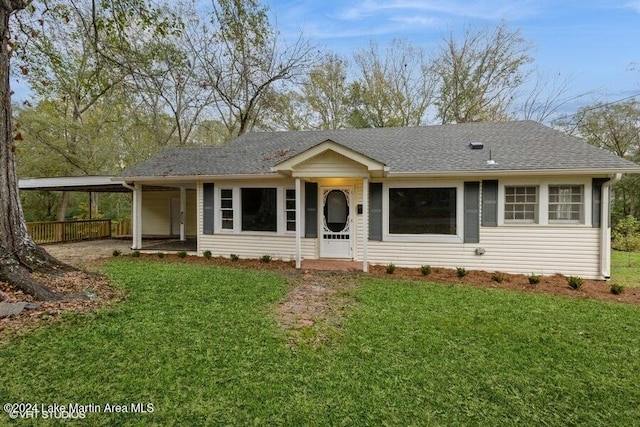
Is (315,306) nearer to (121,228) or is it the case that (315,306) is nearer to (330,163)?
(330,163)

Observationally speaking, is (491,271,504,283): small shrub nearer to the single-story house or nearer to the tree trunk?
the single-story house

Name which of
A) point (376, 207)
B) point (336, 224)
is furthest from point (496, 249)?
point (336, 224)

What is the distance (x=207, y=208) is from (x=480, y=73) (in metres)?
17.3

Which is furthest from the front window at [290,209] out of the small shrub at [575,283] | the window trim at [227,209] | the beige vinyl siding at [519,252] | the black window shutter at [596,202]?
the black window shutter at [596,202]

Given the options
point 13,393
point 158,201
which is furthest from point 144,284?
point 158,201

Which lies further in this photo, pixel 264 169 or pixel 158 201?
pixel 158 201

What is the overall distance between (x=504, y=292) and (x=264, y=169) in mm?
6329

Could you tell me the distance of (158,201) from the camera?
14164 millimetres

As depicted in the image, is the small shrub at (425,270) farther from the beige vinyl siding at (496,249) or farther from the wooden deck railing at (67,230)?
the wooden deck railing at (67,230)

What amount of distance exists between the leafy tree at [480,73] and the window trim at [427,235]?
13.3 meters

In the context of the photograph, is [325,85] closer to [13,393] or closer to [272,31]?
[272,31]

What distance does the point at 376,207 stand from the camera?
808 cm

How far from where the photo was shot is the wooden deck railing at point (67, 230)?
39.9 feet

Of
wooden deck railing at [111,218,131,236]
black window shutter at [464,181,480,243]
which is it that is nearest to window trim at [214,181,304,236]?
black window shutter at [464,181,480,243]
